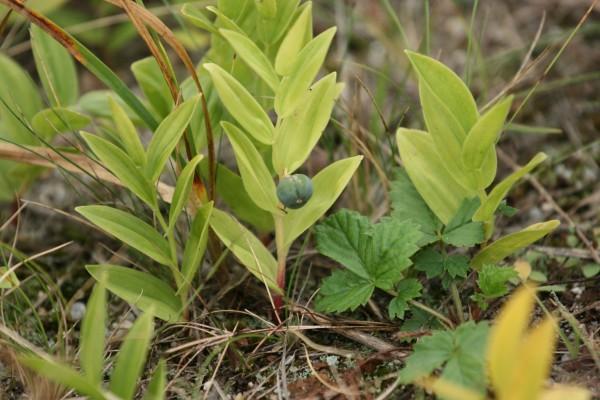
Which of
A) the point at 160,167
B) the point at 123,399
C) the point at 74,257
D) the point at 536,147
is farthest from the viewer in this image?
the point at 536,147

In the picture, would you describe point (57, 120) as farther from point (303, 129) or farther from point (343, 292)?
point (343, 292)

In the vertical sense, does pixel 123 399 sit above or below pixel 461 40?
below

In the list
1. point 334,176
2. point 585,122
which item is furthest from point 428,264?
point 585,122

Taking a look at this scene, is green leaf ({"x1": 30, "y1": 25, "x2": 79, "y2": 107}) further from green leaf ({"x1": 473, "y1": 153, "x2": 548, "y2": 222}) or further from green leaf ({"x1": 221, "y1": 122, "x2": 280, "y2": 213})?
green leaf ({"x1": 473, "y1": 153, "x2": 548, "y2": 222})

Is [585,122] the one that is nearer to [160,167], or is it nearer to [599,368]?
[599,368]

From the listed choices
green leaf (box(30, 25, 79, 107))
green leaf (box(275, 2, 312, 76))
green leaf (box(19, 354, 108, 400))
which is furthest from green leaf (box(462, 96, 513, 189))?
green leaf (box(30, 25, 79, 107))

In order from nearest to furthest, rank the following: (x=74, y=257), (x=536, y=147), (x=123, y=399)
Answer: (x=123, y=399) < (x=74, y=257) < (x=536, y=147)
